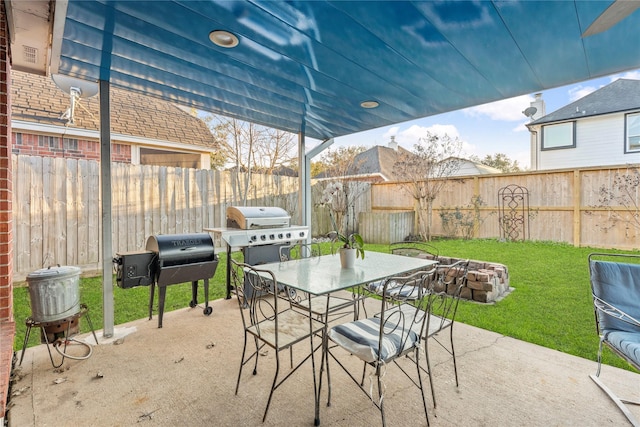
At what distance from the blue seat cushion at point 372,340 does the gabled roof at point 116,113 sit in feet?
16.4

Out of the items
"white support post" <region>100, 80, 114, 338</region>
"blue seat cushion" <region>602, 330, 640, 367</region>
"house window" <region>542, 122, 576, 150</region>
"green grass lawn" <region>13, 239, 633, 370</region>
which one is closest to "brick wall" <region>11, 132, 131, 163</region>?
"green grass lawn" <region>13, 239, 633, 370</region>

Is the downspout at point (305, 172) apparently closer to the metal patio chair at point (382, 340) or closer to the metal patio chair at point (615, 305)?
the metal patio chair at point (382, 340)

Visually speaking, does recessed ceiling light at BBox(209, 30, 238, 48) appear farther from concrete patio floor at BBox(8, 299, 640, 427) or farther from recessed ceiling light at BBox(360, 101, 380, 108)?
concrete patio floor at BBox(8, 299, 640, 427)

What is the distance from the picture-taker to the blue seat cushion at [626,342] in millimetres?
1667

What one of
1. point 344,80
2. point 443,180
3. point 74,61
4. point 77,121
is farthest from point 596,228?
point 77,121

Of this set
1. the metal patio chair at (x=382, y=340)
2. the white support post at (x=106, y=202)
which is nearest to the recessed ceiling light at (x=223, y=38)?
the white support post at (x=106, y=202)

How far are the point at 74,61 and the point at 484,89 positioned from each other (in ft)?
11.5

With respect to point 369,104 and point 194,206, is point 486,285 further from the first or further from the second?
point 194,206

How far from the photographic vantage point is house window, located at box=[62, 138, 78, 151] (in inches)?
230

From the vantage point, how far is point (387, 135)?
16656 millimetres

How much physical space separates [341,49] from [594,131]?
10.9 meters

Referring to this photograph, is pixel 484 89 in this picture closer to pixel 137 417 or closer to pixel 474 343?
pixel 474 343

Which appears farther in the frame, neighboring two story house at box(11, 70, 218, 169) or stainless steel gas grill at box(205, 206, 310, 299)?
neighboring two story house at box(11, 70, 218, 169)

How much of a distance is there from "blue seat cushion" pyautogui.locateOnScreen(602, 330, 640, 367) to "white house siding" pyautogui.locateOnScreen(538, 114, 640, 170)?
31.2ft
